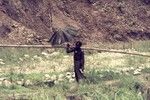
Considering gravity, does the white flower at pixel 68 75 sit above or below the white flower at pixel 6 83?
above

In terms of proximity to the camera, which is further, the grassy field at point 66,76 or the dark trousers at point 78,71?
the dark trousers at point 78,71

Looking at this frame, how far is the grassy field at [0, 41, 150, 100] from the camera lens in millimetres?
11648

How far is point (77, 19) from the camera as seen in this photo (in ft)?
65.8

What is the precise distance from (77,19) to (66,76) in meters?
6.78

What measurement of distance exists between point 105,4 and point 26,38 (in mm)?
4781

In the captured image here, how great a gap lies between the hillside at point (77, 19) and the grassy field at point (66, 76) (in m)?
1.36

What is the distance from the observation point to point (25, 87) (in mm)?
12477

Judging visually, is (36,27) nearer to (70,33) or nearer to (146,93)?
(70,33)

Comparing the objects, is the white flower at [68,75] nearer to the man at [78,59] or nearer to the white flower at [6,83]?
the man at [78,59]

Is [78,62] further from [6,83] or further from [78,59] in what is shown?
[6,83]

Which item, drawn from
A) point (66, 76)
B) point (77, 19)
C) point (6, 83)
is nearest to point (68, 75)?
point (66, 76)

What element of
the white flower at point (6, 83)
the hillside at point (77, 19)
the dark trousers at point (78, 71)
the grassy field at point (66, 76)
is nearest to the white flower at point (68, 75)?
the grassy field at point (66, 76)

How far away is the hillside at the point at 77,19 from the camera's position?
59.4 feet

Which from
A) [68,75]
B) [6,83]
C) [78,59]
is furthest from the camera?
[68,75]
